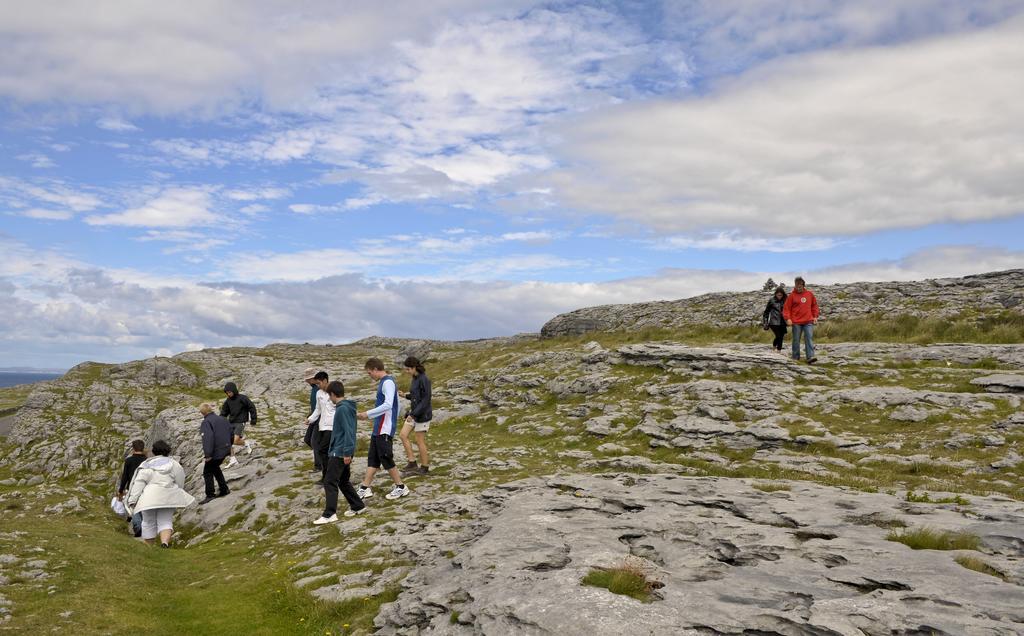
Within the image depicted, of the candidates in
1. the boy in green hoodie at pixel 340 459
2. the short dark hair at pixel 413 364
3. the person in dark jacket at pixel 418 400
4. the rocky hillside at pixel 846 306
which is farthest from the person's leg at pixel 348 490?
the rocky hillside at pixel 846 306

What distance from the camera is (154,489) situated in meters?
17.4

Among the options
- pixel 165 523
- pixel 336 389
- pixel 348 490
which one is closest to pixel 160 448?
pixel 165 523

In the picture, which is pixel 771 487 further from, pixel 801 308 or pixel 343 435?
pixel 801 308

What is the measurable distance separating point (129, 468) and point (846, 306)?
1775 inches

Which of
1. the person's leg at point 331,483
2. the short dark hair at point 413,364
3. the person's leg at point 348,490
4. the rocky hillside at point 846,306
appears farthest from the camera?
the rocky hillside at point 846,306

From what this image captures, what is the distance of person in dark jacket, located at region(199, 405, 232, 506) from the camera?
20.9 meters

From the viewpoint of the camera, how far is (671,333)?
143ft

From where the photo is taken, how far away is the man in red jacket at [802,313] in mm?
26234

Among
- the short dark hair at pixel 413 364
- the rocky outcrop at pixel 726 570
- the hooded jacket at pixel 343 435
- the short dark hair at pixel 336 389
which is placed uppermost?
the short dark hair at pixel 413 364

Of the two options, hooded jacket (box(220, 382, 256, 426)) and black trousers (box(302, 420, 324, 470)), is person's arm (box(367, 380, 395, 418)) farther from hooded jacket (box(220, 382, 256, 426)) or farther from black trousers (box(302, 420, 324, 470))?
hooded jacket (box(220, 382, 256, 426))

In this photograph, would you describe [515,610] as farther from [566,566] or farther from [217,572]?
[217,572]

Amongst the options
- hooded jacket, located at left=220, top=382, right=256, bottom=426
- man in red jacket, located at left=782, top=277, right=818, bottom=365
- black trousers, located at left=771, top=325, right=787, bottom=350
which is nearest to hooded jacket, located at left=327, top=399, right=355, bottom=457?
hooded jacket, located at left=220, top=382, right=256, bottom=426

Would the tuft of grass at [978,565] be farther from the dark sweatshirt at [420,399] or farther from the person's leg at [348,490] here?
the person's leg at [348,490]

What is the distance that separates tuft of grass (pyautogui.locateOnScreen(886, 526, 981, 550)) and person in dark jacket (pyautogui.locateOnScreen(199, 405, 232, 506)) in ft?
71.5
